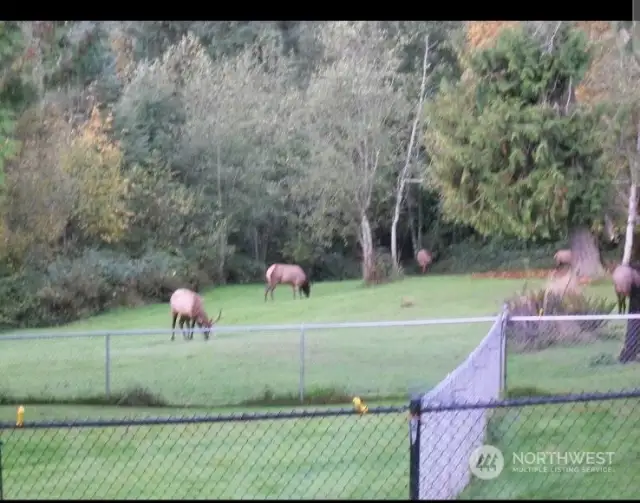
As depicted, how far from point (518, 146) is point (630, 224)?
3.38 ft

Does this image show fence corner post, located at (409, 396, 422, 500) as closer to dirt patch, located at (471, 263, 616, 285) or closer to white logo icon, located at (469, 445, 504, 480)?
white logo icon, located at (469, 445, 504, 480)

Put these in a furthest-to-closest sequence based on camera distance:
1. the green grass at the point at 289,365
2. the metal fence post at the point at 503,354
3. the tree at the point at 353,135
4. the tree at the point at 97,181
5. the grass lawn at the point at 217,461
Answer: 1. the tree at the point at 353,135
2. the tree at the point at 97,181
3. the metal fence post at the point at 503,354
4. the green grass at the point at 289,365
5. the grass lawn at the point at 217,461

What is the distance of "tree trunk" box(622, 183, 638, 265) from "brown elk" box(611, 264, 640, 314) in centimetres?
6

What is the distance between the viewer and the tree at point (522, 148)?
6.66 meters

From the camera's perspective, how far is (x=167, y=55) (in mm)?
6473

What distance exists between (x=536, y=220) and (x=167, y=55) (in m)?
2.87

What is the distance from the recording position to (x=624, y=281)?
6883 millimetres

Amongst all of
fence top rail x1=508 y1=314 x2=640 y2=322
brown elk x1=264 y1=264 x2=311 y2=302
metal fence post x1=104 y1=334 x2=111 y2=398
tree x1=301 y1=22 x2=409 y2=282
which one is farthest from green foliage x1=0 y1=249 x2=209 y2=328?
fence top rail x1=508 y1=314 x2=640 y2=322

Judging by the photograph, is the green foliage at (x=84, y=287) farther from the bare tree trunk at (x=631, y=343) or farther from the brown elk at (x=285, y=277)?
the bare tree trunk at (x=631, y=343)

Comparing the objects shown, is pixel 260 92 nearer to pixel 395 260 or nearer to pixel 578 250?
pixel 395 260

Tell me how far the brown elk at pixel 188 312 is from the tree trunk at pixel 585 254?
268 cm

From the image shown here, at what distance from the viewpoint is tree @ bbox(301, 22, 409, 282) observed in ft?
21.8

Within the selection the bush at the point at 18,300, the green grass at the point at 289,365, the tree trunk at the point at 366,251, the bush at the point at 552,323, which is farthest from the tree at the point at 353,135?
the bush at the point at 18,300

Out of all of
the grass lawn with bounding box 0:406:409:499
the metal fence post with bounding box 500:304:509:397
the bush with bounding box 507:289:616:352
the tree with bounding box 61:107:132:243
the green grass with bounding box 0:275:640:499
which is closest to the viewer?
the grass lawn with bounding box 0:406:409:499
